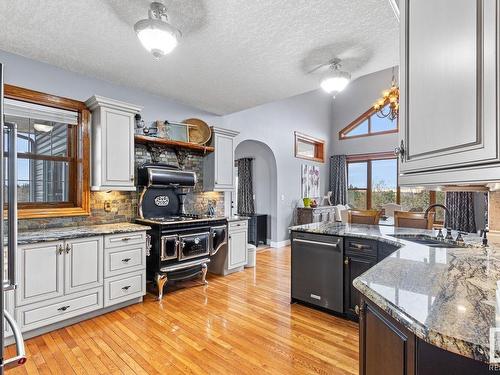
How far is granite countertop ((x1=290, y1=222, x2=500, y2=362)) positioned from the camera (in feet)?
2.59

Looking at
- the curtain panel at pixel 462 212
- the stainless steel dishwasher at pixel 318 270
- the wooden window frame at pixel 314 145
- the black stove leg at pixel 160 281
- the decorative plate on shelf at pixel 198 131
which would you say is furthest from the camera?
the wooden window frame at pixel 314 145

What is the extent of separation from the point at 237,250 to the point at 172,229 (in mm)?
1330

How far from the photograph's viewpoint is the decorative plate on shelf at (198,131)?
4.38 m

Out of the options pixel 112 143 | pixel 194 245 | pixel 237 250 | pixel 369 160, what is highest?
pixel 369 160

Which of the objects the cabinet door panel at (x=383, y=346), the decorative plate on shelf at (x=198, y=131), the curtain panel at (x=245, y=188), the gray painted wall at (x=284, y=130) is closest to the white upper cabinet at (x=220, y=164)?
the decorative plate on shelf at (x=198, y=131)

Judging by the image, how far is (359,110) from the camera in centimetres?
811

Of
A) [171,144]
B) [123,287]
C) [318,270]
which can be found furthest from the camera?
[171,144]

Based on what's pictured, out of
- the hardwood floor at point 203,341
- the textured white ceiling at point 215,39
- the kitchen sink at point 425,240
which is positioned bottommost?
the hardwood floor at point 203,341

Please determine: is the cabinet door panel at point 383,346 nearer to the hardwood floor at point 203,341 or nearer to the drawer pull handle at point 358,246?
the hardwood floor at point 203,341

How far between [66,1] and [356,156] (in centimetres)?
756

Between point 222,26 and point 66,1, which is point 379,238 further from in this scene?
point 66,1

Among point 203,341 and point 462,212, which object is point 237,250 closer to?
point 203,341

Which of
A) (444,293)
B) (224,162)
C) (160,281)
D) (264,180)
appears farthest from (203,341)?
(264,180)

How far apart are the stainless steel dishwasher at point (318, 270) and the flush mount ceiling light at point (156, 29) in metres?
2.24
